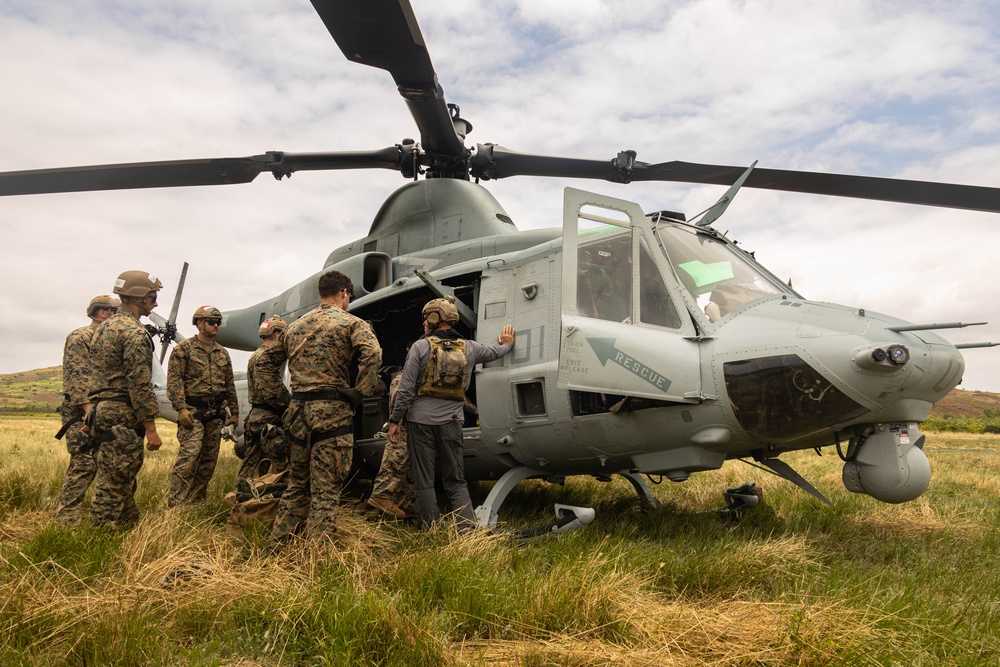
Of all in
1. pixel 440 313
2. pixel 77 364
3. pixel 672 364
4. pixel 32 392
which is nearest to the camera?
pixel 672 364

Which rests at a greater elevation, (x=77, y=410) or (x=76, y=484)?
(x=77, y=410)

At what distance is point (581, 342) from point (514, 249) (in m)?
2.14

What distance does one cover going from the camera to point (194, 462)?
5.94 meters

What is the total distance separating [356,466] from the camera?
658cm

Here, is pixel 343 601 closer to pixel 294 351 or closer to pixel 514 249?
pixel 294 351

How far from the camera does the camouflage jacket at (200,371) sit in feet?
19.7

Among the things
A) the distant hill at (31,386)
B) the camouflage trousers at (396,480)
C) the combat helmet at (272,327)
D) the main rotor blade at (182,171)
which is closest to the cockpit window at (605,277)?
the camouflage trousers at (396,480)

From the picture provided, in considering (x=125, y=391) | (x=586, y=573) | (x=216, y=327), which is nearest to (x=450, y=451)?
(x=586, y=573)

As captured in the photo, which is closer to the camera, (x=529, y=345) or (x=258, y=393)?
(x=529, y=345)

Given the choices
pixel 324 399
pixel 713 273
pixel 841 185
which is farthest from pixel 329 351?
pixel 841 185

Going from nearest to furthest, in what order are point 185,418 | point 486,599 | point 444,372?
point 486,599 → point 444,372 → point 185,418

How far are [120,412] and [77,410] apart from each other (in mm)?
1786

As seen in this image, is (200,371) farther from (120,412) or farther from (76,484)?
(76,484)

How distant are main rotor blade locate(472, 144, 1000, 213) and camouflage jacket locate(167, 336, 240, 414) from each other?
3343mm
